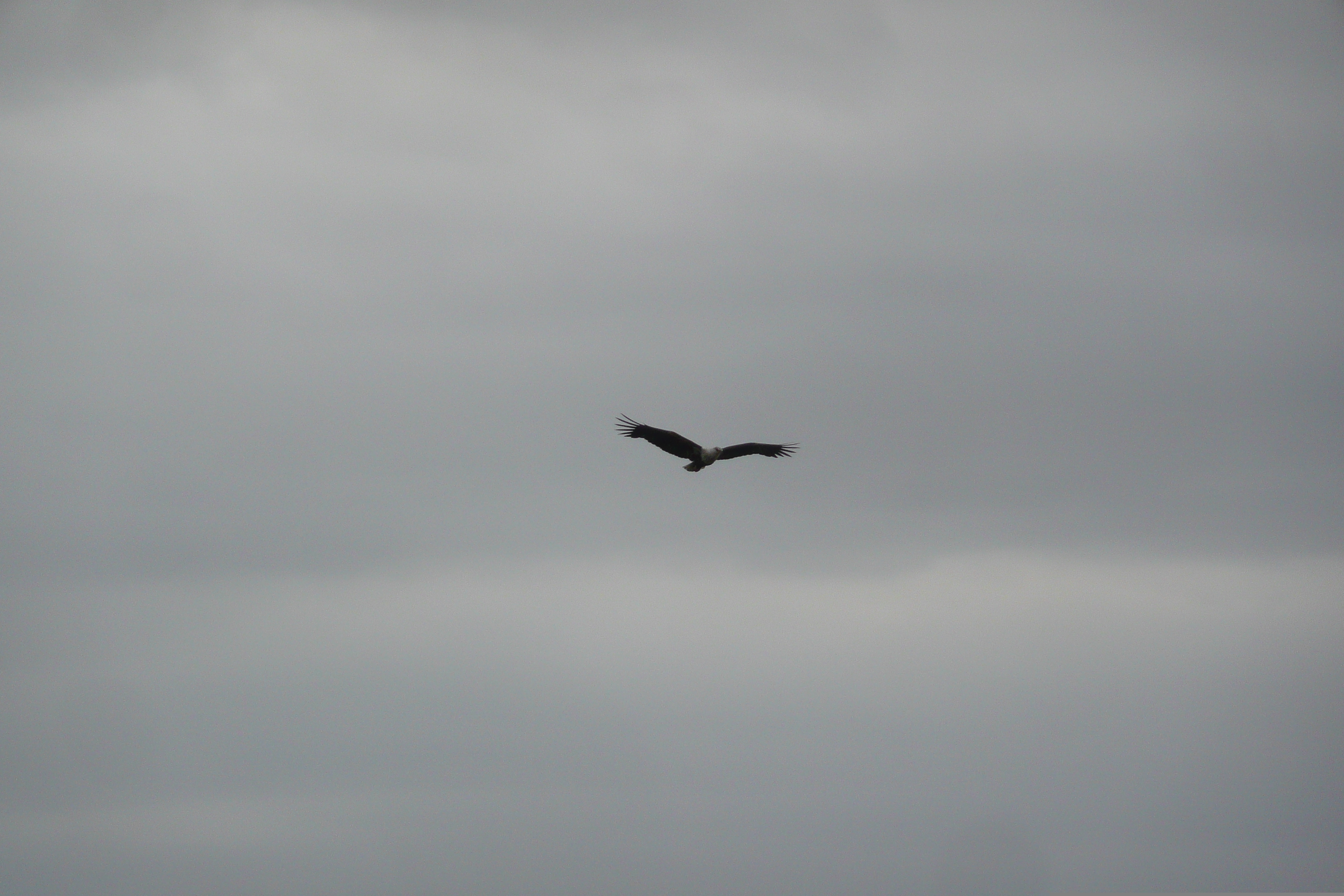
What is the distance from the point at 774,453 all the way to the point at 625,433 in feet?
15.6

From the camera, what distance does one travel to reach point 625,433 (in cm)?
5422

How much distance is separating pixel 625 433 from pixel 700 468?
2244mm

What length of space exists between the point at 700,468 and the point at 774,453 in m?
3.04

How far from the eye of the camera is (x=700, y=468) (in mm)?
54344

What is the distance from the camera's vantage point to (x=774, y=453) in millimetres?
56500
